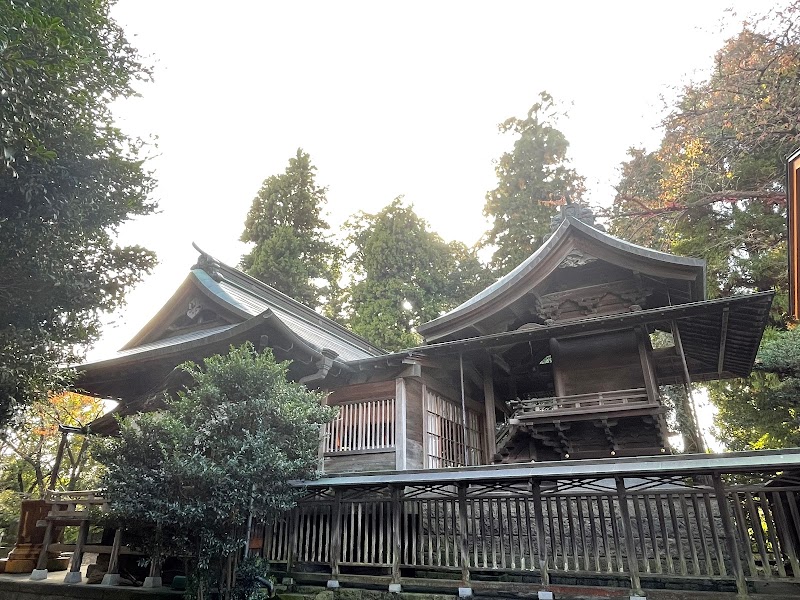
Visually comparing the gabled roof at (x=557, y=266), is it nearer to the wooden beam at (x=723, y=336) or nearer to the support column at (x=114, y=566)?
the wooden beam at (x=723, y=336)

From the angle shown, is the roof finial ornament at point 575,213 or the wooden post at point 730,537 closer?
the wooden post at point 730,537

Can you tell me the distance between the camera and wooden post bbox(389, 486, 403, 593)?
7636 mm

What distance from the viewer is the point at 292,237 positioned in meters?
29.0

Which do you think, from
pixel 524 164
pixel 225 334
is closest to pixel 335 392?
pixel 225 334

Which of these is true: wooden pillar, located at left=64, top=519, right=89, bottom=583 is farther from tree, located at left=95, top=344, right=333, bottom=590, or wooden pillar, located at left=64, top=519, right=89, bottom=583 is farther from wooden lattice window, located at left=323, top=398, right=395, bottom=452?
wooden lattice window, located at left=323, top=398, right=395, bottom=452

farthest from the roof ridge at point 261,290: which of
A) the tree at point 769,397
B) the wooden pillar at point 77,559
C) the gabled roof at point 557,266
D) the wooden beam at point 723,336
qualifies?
the tree at point 769,397

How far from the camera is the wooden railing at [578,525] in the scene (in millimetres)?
6254

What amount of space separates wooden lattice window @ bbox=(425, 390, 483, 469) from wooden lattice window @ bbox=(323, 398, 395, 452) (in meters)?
0.96

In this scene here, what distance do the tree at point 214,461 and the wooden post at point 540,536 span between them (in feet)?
11.8

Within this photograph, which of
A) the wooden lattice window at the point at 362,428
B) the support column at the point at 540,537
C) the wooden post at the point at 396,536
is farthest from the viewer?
the wooden lattice window at the point at 362,428

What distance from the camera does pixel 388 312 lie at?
2647 cm

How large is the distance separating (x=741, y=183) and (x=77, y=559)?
2021 cm

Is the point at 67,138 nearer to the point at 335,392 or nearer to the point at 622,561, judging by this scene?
the point at 335,392

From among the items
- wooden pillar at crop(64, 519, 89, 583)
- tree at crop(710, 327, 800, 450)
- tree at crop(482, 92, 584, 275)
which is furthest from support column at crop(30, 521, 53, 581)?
tree at crop(482, 92, 584, 275)
